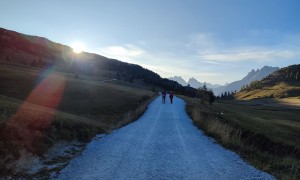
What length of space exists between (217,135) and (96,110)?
2677cm

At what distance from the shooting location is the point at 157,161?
13.3 meters

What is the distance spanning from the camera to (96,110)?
4434 centimetres

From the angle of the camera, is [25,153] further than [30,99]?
No

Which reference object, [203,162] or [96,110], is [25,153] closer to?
[203,162]

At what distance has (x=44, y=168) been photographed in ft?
38.8

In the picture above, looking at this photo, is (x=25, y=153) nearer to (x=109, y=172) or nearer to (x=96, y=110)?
(x=109, y=172)

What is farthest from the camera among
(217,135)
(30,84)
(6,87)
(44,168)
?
(30,84)

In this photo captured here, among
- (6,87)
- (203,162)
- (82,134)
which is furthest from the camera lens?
(6,87)

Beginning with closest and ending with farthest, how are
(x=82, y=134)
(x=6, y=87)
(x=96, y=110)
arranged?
1. (x=82, y=134)
2. (x=96, y=110)
3. (x=6, y=87)

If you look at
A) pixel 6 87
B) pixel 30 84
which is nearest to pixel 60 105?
pixel 6 87

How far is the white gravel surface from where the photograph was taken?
11.2 meters

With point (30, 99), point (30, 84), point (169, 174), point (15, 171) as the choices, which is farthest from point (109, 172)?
point (30, 84)

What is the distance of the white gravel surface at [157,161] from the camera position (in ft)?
36.7

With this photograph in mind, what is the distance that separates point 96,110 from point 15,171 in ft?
110
